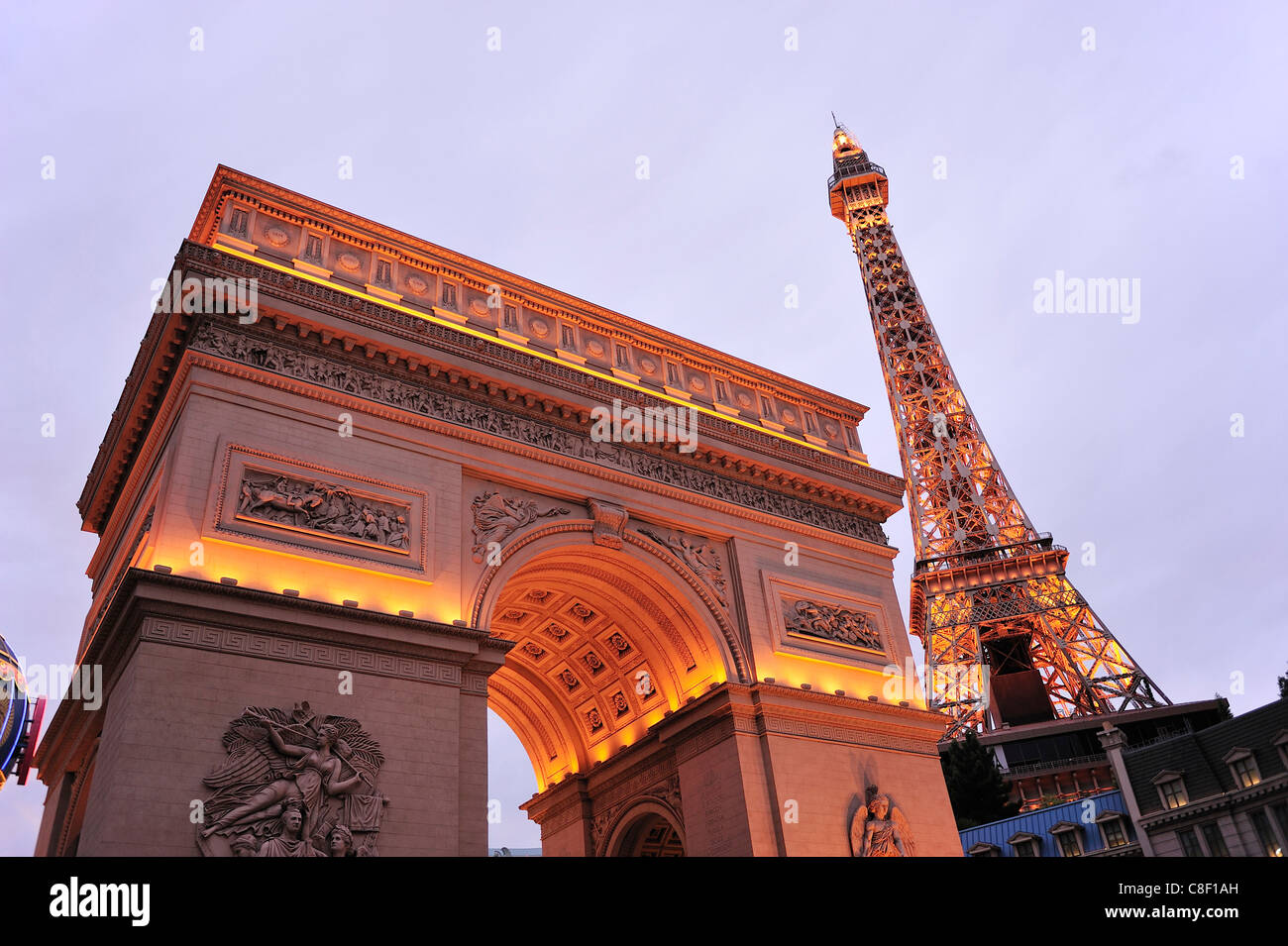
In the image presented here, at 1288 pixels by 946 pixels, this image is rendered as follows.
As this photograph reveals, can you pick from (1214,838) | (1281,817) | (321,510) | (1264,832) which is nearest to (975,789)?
(1214,838)

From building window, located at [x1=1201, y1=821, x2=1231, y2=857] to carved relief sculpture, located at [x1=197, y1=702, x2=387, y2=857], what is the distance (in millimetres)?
33742

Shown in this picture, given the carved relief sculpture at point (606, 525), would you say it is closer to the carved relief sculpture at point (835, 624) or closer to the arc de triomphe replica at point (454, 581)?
the arc de triomphe replica at point (454, 581)

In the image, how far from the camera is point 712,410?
23.5 metres

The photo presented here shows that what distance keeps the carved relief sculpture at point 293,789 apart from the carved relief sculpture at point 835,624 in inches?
407

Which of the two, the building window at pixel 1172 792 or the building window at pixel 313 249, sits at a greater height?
the building window at pixel 313 249

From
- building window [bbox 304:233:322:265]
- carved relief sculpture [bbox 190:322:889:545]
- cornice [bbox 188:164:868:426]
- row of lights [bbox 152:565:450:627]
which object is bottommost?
row of lights [bbox 152:565:450:627]

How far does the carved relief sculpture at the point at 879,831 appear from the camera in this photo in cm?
1892

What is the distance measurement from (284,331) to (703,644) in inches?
406

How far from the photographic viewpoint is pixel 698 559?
69.1ft

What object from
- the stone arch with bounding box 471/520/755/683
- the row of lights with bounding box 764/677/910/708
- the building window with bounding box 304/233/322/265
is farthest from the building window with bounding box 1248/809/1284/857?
the building window with bounding box 304/233/322/265

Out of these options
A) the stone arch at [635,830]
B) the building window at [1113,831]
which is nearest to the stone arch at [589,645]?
the stone arch at [635,830]

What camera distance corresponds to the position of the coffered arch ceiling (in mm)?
20297

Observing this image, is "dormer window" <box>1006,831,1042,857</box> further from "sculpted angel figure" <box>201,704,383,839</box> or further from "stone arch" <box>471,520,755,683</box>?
"sculpted angel figure" <box>201,704,383,839</box>

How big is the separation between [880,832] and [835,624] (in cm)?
473
